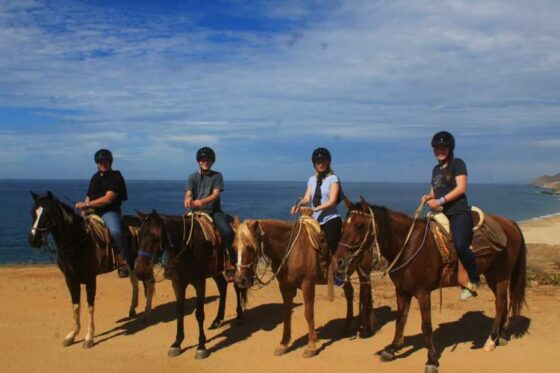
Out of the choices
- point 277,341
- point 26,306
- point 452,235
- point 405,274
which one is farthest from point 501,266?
point 26,306

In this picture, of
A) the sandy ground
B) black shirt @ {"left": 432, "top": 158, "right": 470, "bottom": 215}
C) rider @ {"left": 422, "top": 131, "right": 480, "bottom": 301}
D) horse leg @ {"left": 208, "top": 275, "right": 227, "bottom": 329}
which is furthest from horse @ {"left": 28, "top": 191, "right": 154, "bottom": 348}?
black shirt @ {"left": 432, "top": 158, "right": 470, "bottom": 215}

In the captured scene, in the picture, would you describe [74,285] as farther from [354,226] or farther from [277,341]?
[354,226]

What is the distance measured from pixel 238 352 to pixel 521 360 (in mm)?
3978

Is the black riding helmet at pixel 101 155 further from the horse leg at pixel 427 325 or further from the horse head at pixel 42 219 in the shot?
the horse leg at pixel 427 325

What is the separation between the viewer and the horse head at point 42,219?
21.9 feet

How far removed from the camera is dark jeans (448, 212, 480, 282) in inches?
245

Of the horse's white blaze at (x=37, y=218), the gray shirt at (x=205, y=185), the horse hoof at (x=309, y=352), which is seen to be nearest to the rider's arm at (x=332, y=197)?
the gray shirt at (x=205, y=185)

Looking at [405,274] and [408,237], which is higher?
[408,237]

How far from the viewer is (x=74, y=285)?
7605mm

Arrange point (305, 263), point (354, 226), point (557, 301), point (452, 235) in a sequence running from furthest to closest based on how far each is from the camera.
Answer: point (557, 301) → point (305, 263) → point (452, 235) → point (354, 226)

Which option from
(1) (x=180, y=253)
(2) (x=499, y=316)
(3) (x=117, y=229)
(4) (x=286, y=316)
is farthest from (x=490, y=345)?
(3) (x=117, y=229)

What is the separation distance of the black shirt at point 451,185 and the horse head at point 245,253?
2.65 m

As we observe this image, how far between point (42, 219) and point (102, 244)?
4.24 ft

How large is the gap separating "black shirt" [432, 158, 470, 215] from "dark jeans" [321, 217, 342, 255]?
1.54 m
